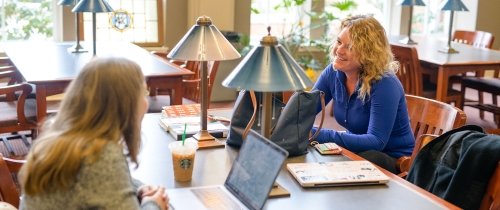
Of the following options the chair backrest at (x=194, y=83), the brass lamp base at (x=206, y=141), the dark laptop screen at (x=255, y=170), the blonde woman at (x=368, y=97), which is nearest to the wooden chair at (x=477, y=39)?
the chair backrest at (x=194, y=83)

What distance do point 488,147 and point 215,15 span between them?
417cm

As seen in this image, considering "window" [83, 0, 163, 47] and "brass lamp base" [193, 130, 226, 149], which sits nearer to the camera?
"brass lamp base" [193, 130, 226, 149]

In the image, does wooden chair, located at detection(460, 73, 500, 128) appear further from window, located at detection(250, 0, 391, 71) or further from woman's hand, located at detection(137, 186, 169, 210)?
woman's hand, located at detection(137, 186, 169, 210)

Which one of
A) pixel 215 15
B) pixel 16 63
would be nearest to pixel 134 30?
pixel 215 15

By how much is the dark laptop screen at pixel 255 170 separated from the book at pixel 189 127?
653 millimetres

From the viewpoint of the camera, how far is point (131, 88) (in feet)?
4.74

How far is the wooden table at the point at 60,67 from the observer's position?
3.51 metres

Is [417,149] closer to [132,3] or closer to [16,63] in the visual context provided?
[16,63]

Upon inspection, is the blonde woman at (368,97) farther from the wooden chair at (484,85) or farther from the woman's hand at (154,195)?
the wooden chair at (484,85)

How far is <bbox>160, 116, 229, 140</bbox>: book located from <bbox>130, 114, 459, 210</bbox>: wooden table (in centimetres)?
14

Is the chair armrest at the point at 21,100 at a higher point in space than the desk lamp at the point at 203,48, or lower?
lower

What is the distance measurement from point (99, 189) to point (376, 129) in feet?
4.79

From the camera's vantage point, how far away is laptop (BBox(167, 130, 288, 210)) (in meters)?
1.64

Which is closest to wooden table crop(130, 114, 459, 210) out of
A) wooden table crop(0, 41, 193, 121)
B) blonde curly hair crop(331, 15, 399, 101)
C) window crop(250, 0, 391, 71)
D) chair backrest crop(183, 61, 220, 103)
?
blonde curly hair crop(331, 15, 399, 101)
